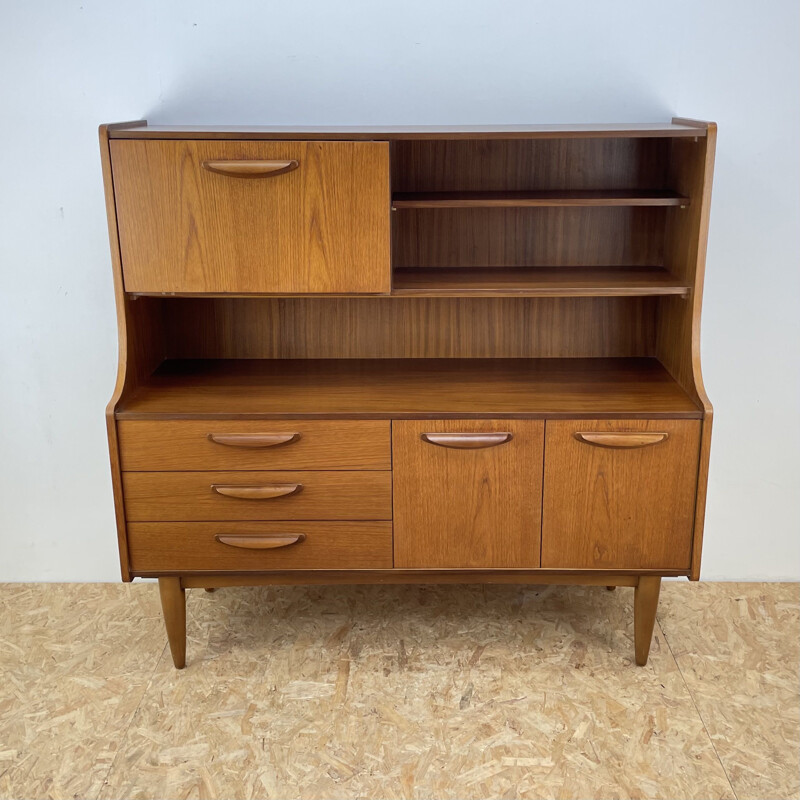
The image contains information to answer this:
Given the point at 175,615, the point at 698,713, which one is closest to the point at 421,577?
the point at 175,615

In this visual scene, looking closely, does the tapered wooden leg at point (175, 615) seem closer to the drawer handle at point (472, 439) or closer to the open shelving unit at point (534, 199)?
the drawer handle at point (472, 439)

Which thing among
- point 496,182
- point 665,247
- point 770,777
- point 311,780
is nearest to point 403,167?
point 496,182

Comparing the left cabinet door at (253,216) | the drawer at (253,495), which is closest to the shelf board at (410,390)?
the drawer at (253,495)

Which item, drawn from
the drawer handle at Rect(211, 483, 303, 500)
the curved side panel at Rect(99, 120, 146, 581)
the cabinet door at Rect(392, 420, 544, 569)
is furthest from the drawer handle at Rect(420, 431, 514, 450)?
the curved side panel at Rect(99, 120, 146, 581)

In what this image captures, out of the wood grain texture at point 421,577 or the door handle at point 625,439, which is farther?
the wood grain texture at point 421,577

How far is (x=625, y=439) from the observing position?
2.11 metres

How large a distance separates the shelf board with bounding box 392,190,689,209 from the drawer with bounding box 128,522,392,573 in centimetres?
80

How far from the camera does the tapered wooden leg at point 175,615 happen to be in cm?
230

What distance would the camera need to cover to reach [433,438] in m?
2.14

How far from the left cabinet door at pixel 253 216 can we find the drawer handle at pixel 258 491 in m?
0.48

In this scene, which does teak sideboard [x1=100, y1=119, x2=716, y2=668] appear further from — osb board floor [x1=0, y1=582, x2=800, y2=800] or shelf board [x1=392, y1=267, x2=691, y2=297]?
osb board floor [x1=0, y1=582, x2=800, y2=800]

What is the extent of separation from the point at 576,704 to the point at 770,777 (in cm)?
46

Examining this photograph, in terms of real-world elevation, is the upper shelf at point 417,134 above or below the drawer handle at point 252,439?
above

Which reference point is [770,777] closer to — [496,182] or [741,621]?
[741,621]
